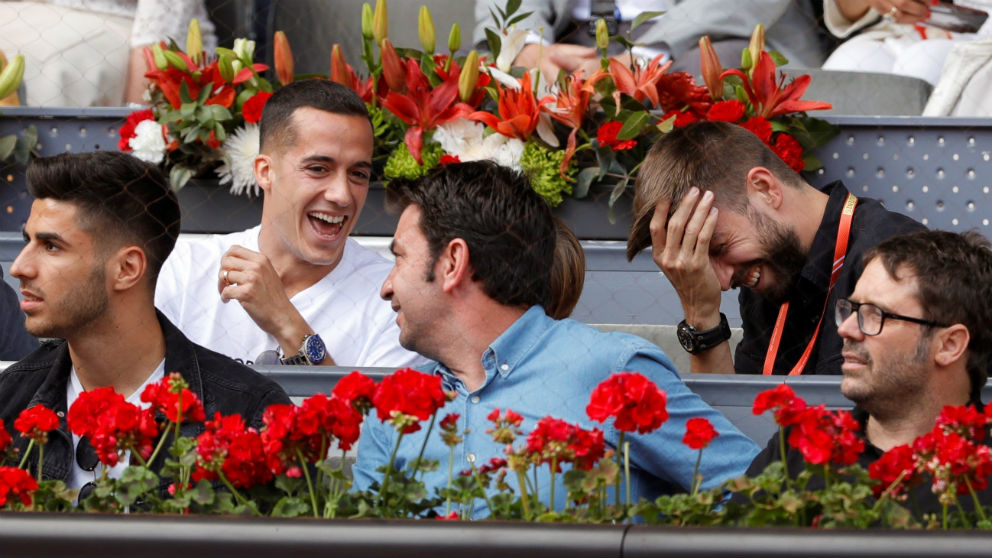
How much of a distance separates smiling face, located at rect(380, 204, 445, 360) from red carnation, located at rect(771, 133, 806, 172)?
0.87m

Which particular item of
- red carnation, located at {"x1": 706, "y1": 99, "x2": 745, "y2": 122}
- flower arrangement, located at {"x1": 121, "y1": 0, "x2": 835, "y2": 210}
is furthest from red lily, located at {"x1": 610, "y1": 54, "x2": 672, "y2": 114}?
red carnation, located at {"x1": 706, "y1": 99, "x2": 745, "y2": 122}

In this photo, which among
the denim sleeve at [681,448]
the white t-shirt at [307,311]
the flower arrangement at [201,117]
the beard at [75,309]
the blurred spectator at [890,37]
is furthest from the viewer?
the blurred spectator at [890,37]

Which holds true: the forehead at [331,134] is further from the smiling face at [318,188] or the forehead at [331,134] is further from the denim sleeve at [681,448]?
the denim sleeve at [681,448]

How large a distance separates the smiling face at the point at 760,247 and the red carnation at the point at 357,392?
0.94m

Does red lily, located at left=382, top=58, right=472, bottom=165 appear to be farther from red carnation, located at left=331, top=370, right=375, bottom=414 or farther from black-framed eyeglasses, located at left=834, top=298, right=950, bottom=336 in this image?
red carnation, located at left=331, top=370, right=375, bottom=414

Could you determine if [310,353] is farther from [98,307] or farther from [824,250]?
[824,250]

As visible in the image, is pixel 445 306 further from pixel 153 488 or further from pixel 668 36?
pixel 668 36

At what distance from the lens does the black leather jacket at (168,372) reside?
1.60 meters

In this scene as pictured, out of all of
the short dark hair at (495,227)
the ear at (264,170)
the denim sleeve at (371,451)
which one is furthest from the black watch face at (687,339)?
the ear at (264,170)

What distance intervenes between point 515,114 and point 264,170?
0.45m

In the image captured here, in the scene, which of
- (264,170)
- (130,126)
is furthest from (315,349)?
(130,126)

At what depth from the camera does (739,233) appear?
6.53 ft

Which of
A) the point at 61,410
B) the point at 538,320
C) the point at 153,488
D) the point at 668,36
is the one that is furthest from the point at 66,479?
the point at 668,36

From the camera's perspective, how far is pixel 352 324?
218 centimetres
